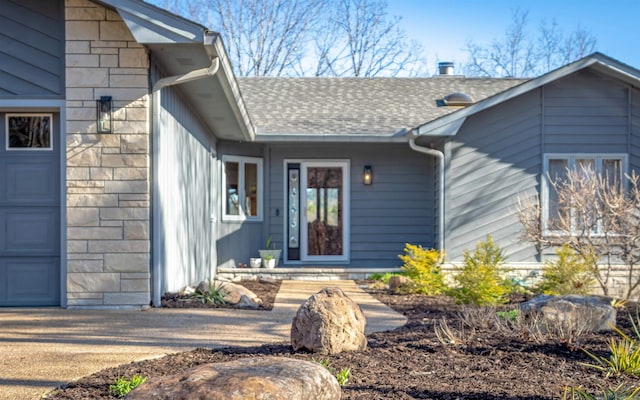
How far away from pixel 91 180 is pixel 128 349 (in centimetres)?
255

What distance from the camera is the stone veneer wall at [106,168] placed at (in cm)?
689

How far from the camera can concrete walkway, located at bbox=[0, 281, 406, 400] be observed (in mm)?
4320

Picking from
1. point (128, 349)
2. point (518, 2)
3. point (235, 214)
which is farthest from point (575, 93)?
point (518, 2)

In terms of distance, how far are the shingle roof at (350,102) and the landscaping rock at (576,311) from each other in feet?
20.2

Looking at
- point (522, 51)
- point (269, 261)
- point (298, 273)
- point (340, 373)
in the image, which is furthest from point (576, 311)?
point (522, 51)

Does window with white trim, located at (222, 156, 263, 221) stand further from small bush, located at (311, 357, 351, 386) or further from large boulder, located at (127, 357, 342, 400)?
large boulder, located at (127, 357, 342, 400)

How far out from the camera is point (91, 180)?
6930mm

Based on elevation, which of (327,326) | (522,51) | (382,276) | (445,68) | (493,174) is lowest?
(382,276)

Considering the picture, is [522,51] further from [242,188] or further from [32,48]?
[32,48]

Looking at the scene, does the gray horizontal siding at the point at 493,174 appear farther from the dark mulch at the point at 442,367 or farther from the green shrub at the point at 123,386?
the green shrub at the point at 123,386

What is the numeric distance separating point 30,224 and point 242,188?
5463 mm

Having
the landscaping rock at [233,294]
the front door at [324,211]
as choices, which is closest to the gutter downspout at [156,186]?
the landscaping rock at [233,294]

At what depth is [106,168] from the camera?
6934 millimetres

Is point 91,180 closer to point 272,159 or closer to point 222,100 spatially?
point 222,100
